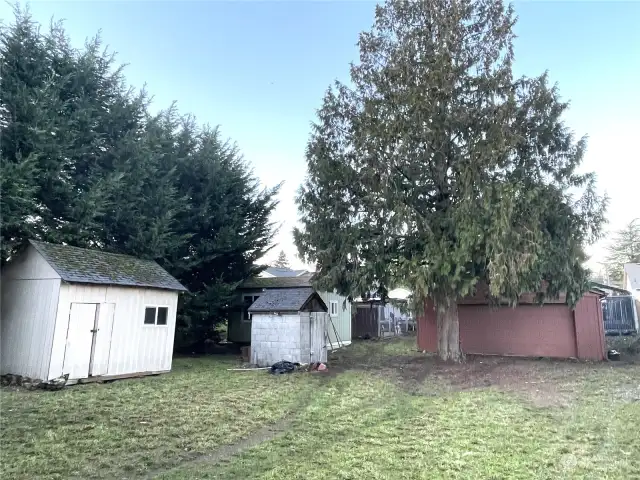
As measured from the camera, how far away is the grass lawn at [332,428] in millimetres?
4664

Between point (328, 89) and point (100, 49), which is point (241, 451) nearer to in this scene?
point (328, 89)

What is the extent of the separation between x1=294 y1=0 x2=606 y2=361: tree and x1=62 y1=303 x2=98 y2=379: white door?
22.4ft

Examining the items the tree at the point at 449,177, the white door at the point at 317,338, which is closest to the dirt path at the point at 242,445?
the white door at the point at 317,338

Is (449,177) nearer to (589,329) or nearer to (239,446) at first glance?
(589,329)

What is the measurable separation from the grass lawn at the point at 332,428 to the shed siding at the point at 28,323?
1489mm

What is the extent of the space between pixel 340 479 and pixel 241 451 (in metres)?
1.62

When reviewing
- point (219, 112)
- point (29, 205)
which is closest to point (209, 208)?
point (219, 112)

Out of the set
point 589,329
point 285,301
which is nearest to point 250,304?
point 285,301

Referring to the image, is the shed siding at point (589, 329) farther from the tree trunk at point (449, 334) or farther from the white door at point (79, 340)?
the white door at point (79, 340)

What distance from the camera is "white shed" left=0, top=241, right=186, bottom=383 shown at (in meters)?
10.1

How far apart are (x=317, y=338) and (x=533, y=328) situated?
823cm

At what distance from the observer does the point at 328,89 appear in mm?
14742

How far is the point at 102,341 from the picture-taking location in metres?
10.9

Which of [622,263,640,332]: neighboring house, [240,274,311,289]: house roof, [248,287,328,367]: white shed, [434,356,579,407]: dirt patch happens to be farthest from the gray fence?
[248,287,328,367]: white shed
